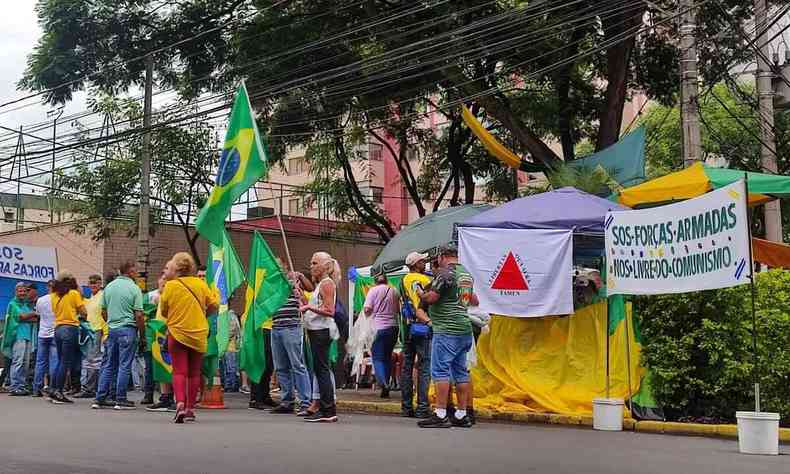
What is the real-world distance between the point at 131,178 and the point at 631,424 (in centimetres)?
1868

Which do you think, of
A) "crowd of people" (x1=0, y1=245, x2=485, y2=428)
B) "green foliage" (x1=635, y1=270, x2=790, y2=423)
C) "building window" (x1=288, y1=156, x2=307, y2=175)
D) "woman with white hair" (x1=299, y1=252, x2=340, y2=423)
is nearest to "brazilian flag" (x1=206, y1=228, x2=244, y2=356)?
"crowd of people" (x1=0, y1=245, x2=485, y2=428)

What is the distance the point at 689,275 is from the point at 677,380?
1857mm

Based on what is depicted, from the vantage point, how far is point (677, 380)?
1113 centimetres

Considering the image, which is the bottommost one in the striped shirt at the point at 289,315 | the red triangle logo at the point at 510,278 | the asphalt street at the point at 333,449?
the asphalt street at the point at 333,449

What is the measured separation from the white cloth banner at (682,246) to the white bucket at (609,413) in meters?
1.19

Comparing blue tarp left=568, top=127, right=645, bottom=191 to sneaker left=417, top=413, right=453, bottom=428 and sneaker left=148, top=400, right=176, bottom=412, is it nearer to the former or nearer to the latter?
sneaker left=417, top=413, right=453, bottom=428

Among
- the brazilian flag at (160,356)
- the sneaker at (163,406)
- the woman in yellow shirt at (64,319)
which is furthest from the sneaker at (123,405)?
the woman in yellow shirt at (64,319)

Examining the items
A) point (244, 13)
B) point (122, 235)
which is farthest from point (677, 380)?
point (122, 235)

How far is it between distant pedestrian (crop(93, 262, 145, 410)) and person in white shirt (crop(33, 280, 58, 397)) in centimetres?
216

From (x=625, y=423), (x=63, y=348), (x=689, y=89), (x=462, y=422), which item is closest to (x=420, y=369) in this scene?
(x=462, y=422)

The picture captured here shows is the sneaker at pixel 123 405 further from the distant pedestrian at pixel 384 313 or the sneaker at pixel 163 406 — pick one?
the distant pedestrian at pixel 384 313

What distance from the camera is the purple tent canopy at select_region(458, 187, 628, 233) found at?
12.7 meters

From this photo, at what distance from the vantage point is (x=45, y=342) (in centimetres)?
1495

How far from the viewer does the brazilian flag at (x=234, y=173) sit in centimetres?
1127
